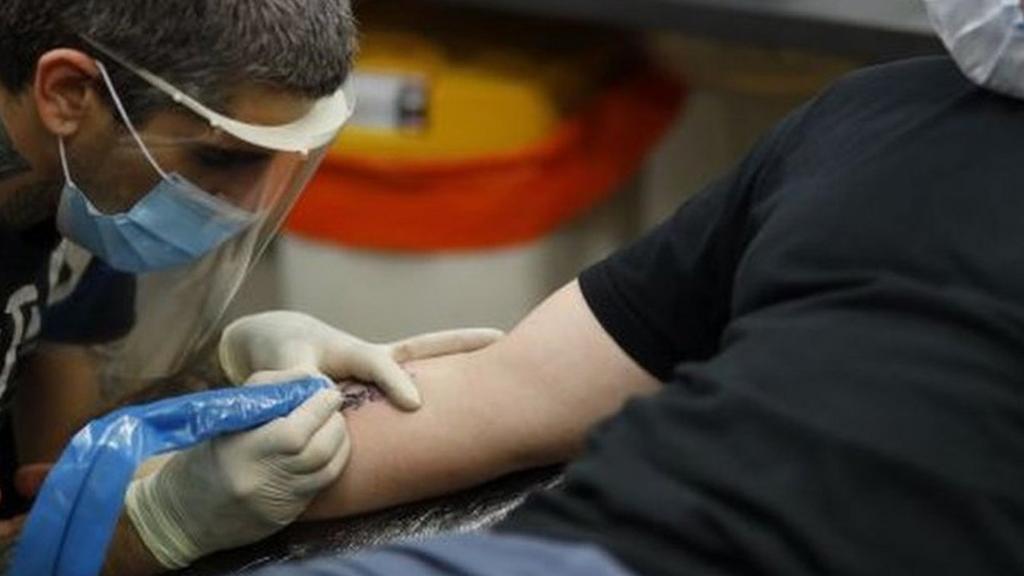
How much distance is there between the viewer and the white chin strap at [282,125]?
1.36 metres

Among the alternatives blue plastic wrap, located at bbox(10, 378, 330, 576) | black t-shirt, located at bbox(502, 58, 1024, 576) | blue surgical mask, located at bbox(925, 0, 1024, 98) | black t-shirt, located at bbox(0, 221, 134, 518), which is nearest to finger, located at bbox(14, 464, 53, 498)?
black t-shirt, located at bbox(0, 221, 134, 518)

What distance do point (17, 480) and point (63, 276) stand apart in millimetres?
190

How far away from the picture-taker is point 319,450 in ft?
4.47

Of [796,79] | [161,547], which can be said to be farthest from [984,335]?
[796,79]

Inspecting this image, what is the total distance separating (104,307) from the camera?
1.64 meters

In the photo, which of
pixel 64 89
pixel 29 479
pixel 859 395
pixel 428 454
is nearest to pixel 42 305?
pixel 29 479

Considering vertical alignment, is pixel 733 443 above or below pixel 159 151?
below

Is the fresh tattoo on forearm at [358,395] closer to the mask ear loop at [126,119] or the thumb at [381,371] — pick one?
the thumb at [381,371]

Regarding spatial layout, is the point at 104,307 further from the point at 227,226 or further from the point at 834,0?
the point at 834,0

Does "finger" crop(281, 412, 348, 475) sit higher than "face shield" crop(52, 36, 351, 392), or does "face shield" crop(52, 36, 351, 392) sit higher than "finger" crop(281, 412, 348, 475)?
"face shield" crop(52, 36, 351, 392)

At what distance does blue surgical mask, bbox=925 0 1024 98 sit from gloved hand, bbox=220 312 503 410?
49 cm

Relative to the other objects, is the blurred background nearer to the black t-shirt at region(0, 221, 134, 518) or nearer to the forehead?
the black t-shirt at region(0, 221, 134, 518)

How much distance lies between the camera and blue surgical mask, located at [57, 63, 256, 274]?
1.44 m

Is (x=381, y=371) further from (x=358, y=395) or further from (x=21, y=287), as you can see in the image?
(x=21, y=287)
